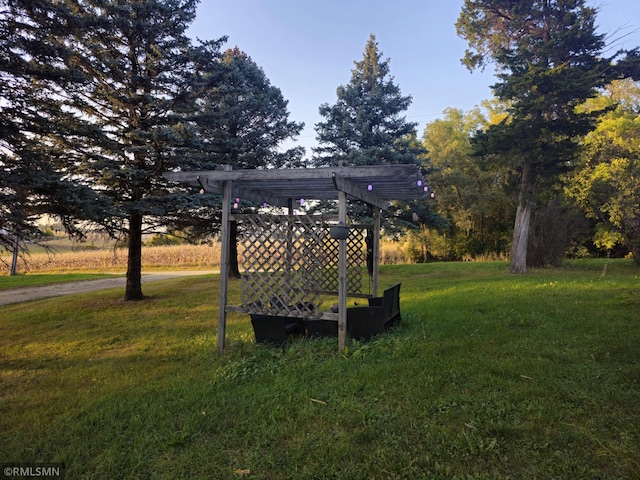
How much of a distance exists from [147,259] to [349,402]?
23491 millimetres

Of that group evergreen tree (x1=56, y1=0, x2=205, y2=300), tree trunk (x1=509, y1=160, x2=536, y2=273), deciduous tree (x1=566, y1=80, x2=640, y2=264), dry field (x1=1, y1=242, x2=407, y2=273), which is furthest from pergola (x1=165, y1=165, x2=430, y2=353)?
dry field (x1=1, y1=242, x2=407, y2=273)

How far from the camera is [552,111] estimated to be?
11.0 meters

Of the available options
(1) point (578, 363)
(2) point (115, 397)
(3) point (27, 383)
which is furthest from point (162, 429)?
(1) point (578, 363)

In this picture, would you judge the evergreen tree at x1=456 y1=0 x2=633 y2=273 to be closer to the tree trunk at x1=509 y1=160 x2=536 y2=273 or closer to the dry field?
the tree trunk at x1=509 y1=160 x2=536 y2=273

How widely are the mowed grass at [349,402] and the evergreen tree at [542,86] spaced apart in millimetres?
6686

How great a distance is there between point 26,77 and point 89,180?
309 centimetres

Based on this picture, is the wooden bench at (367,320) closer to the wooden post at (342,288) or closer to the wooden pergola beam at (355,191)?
the wooden post at (342,288)

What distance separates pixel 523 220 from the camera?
11.8 metres

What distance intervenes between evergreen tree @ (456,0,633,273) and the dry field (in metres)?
10.9

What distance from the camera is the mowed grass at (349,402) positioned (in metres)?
2.17

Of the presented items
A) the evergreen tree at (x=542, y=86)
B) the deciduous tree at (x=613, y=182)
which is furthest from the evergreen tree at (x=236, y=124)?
the deciduous tree at (x=613, y=182)

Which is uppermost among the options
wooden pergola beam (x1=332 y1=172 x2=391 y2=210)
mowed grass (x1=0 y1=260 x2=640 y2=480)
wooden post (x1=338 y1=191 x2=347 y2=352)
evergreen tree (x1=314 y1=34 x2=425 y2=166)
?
evergreen tree (x1=314 y1=34 x2=425 y2=166)

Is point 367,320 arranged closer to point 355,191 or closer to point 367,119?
point 355,191

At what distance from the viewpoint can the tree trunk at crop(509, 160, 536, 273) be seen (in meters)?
11.4
